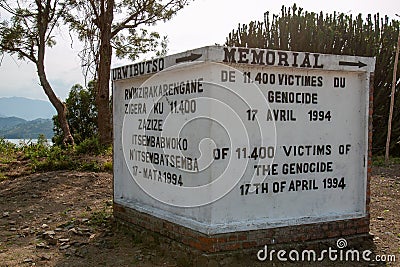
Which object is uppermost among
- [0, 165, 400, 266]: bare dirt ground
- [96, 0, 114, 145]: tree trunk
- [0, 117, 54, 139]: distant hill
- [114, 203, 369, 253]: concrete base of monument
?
[96, 0, 114, 145]: tree trunk

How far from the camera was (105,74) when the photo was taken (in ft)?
42.7

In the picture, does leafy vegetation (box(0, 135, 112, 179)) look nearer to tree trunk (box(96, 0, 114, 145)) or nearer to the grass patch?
the grass patch

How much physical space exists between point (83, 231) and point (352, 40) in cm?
1284

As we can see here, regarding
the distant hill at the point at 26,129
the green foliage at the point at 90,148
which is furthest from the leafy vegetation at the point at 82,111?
the green foliage at the point at 90,148

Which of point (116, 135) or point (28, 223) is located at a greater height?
point (116, 135)

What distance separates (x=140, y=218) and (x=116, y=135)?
4.13 feet

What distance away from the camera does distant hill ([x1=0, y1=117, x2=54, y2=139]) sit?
14289 millimetres

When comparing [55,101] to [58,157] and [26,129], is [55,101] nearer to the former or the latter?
[58,157]

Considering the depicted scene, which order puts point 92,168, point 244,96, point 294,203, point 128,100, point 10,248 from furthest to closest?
point 92,168 → point 128,100 → point 10,248 → point 294,203 → point 244,96

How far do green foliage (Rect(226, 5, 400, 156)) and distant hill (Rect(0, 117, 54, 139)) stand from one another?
745 centimetres

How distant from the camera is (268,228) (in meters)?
5.36

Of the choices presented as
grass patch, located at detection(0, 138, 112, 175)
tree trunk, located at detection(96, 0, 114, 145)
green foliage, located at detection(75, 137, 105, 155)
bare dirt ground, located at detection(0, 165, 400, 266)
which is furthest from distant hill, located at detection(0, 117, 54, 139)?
bare dirt ground, located at detection(0, 165, 400, 266)

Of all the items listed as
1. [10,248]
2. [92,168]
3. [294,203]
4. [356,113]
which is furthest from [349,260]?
[92,168]

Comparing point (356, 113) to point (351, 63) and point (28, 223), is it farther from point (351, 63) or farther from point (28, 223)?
point (28, 223)
